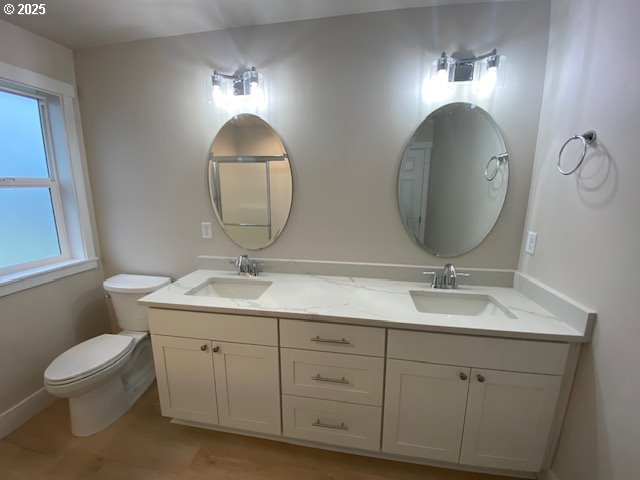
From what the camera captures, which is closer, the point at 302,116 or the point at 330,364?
the point at 330,364

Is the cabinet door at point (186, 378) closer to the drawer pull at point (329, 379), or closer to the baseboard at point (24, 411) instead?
the drawer pull at point (329, 379)

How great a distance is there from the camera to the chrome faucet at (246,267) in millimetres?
1766

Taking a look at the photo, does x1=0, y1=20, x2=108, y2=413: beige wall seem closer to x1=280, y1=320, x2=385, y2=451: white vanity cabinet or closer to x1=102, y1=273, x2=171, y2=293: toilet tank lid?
x1=102, y1=273, x2=171, y2=293: toilet tank lid

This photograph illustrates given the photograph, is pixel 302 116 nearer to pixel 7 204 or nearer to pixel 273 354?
pixel 273 354

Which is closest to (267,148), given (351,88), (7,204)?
(351,88)

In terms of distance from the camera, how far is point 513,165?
4.79 feet

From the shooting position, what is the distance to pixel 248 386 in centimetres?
138

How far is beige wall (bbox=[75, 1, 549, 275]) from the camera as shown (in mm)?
1401

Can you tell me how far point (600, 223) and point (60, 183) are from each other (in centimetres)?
300

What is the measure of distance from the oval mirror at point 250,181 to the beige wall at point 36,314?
1127mm

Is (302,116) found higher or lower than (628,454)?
higher

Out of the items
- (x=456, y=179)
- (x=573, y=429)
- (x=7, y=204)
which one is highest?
(x=456, y=179)

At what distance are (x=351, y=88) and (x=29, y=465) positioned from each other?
2605mm

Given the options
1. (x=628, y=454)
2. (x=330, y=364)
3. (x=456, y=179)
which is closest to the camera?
(x=628, y=454)
